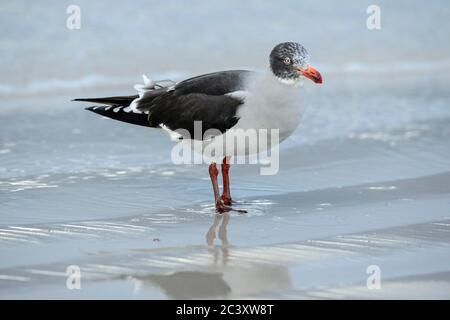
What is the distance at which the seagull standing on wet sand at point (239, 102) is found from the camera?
17.6 feet

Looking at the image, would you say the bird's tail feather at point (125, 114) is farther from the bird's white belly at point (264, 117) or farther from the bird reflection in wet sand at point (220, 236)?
the bird reflection in wet sand at point (220, 236)

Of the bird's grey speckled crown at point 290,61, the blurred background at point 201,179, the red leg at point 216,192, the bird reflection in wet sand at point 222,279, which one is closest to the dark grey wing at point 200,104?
the bird's grey speckled crown at point 290,61

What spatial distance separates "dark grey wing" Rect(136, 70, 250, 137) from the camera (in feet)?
17.9

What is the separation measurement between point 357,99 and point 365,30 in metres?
4.21

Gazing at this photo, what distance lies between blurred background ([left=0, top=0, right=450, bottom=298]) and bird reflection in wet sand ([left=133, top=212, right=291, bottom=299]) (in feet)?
0.03

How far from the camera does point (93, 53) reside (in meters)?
11.6

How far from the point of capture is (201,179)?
6363 mm

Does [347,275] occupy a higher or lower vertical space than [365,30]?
lower

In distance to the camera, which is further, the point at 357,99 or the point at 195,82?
the point at 357,99

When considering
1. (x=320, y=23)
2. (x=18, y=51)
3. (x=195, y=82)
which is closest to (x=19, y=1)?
(x=18, y=51)

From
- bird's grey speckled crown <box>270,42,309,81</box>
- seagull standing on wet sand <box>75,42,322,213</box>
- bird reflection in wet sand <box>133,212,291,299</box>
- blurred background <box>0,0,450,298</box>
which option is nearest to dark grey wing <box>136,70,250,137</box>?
seagull standing on wet sand <box>75,42,322,213</box>

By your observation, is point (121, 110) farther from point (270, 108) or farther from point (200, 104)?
point (270, 108)

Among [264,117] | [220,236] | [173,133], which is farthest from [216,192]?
[220,236]

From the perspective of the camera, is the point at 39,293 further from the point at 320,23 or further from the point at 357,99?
the point at 320,23
